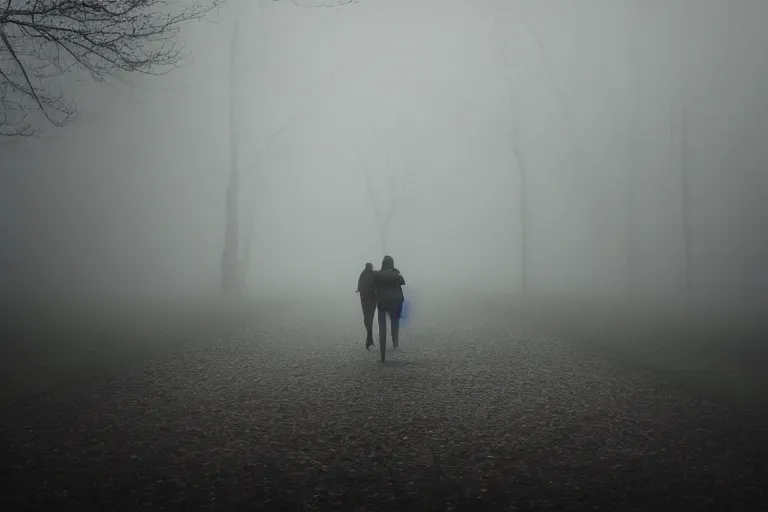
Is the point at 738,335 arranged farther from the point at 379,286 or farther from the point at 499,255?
the point at 499,255

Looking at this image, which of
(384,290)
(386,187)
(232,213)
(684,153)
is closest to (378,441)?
(384,290)

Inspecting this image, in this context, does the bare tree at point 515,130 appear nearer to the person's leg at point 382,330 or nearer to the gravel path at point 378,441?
the person's leg at point 382,330

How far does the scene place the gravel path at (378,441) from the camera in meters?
3.91

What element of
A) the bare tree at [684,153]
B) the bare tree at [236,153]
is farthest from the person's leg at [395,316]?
the bare tree at [684,153]

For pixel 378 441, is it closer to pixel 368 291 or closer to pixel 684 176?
pixel 368 291

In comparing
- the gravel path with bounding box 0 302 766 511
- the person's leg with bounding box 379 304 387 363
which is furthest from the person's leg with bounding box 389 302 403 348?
the gravel path with bounding box 0 302 766 511

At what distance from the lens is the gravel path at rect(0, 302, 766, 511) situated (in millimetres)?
3912

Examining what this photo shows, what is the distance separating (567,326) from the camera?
14.9 m

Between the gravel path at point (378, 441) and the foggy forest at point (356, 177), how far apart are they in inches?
27.7

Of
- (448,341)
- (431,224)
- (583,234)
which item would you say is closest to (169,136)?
(448,341)

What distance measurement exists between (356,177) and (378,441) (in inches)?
1491

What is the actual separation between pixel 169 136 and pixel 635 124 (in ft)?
121

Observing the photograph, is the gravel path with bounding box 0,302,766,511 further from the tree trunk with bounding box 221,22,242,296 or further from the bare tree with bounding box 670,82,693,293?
the bare tree with bounding box 670,82,693,293

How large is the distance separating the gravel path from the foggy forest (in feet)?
2.31
